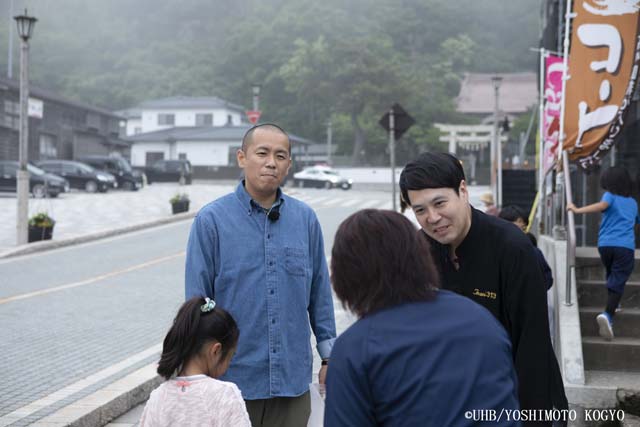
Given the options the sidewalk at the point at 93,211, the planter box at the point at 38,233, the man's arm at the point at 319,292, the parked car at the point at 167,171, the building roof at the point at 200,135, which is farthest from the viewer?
the building roof at the point at 200,135

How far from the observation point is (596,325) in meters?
6.71

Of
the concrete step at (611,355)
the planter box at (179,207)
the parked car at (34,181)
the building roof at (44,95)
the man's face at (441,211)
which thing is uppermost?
the building roof at (44,95)

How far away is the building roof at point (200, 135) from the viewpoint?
194 ft

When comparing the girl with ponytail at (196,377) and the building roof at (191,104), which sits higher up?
the building roof at (191,104)

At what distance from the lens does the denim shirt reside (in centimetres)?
331

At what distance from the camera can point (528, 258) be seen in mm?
2881

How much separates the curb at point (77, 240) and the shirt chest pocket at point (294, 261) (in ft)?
44.9

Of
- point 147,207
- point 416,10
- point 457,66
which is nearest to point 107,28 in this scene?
point 416,10

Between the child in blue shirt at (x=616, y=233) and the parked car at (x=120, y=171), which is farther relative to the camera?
the parked car at (x=120, y=171)

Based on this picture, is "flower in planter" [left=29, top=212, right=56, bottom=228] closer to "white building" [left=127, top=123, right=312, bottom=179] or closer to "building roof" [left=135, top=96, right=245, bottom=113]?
"white building" [left=127, top=123, right=312, bottom=179]

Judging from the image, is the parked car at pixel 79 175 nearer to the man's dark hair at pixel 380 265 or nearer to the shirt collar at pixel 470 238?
the shirt collar at pixel 470 238

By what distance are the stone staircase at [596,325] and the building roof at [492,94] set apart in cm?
5601

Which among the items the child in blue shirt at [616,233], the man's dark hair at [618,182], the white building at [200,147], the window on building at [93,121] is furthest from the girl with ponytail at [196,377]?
the white building at [200,147]

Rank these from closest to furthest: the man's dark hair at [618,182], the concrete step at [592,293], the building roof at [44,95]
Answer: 1. the man's dark hair at [618,182]
2. the concrete step at [592,293]
3. the building roof at [44,95]
